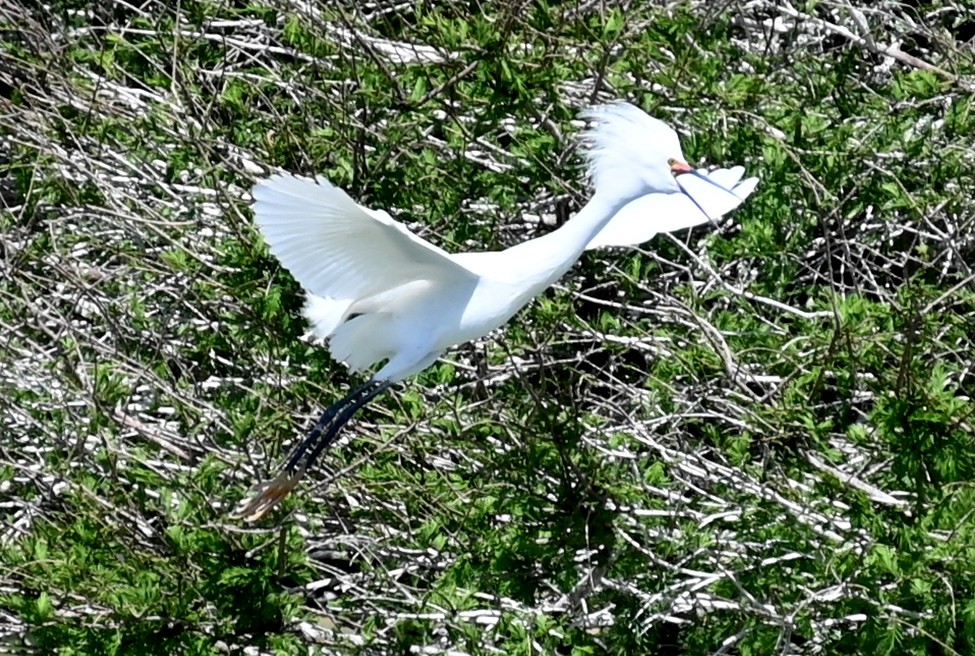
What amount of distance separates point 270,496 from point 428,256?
34.0 inches

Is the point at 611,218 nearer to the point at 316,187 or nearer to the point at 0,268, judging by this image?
the point at 316,187

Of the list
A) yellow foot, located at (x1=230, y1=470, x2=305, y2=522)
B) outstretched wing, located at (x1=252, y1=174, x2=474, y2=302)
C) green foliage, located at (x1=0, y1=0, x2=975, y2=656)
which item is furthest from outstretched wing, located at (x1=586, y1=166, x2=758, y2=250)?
yellow foot, located at (x1=230, y1=470, x2=305, y2=522)

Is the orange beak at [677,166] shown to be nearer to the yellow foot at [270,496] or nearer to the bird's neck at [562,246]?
the bird's neck at [562,246]

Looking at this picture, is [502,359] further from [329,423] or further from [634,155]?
[634,155]

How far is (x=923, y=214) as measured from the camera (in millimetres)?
4383

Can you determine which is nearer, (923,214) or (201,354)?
(923,214)

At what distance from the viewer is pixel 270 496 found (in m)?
4.60

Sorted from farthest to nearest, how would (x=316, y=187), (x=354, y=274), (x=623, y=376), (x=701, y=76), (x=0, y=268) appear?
1. (x=623, y=376)
2. (x=0, y=268)
3. (x=701, y=76)
4. (x=354, y=274)
5. (x=316, y=187)

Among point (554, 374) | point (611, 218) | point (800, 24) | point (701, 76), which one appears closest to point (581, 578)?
point (554, 374)

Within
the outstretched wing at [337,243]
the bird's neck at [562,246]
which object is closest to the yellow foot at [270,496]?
the outstretched wing at [337,243]

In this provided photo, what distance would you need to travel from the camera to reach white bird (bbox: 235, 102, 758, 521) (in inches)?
158

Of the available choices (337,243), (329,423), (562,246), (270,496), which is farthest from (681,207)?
(270,496)

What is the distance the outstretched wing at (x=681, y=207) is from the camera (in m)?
4.36

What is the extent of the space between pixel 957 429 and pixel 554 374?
3.96 feet
